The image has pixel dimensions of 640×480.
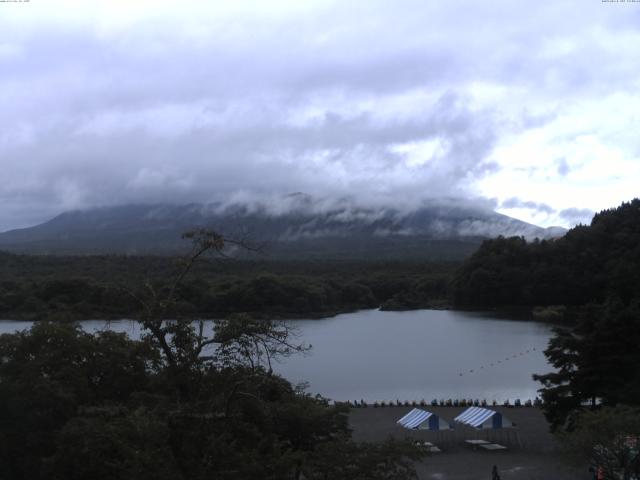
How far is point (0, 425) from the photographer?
660cm

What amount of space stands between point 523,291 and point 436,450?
108 ft

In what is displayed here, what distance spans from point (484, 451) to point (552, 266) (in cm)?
3277

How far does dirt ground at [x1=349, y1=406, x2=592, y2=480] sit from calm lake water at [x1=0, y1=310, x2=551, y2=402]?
9.36ft

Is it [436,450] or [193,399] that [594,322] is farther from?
[193,399]

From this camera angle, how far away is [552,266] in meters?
42.9

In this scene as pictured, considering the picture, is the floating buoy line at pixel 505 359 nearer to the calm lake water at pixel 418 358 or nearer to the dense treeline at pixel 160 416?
the calm lake water at pixel 418 358

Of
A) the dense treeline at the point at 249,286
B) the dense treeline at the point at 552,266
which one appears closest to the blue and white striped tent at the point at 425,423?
the dense treeline at the point at 249,286

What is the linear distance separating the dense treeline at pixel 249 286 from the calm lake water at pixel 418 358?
89.4 inches

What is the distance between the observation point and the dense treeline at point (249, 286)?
3375cm

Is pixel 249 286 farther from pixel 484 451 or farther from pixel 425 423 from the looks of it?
pixel 484 451

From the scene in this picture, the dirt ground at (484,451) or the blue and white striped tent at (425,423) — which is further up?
the blue and white striped tent at (425,423)

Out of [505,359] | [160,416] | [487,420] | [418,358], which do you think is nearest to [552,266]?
[505,359]

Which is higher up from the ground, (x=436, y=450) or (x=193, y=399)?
(x=193, y=399)

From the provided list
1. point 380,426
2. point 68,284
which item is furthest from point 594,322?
point 68,284
